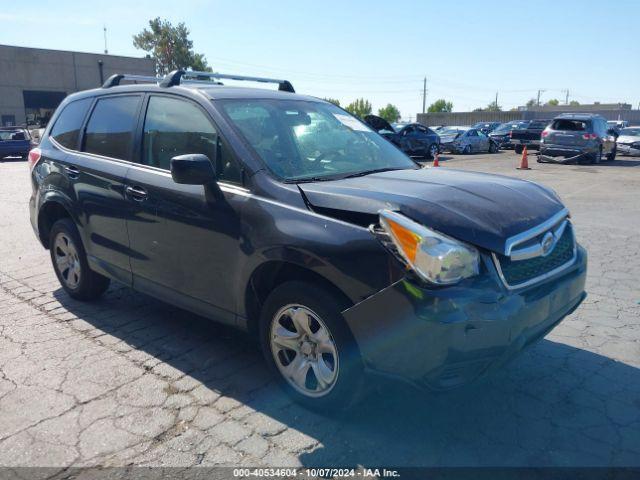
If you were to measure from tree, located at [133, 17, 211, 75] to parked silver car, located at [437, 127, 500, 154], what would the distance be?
181 ft

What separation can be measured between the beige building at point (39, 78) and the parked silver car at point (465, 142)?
100.0ft

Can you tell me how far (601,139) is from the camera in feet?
66.5

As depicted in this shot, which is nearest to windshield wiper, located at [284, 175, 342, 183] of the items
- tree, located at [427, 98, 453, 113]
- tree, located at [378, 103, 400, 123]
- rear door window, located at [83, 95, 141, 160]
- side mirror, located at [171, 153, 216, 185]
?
side mirror, located at [171, 153, 216, 185]

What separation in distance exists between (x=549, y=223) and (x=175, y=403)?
2.46 meters

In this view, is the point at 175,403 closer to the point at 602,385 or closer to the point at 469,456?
the point at 469,456

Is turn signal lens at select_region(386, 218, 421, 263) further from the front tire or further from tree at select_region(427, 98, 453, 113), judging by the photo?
tree at select_region(427, 98, 453, 113)

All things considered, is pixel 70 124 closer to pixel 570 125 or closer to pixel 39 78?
pixel 570 125

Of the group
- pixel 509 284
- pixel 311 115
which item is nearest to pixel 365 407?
pixel 509 284

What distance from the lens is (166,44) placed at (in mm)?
73625

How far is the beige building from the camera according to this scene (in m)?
45.7

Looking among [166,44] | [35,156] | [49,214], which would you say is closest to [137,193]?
[49,214]

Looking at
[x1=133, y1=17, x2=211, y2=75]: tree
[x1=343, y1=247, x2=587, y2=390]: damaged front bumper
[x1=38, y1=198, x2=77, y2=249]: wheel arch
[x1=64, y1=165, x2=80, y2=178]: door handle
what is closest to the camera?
[x1=343, y1=247, x2=587, y2=390]: damaged front bumper

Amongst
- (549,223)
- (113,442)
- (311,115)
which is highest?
(311,115)

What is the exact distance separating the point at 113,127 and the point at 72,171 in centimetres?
59
